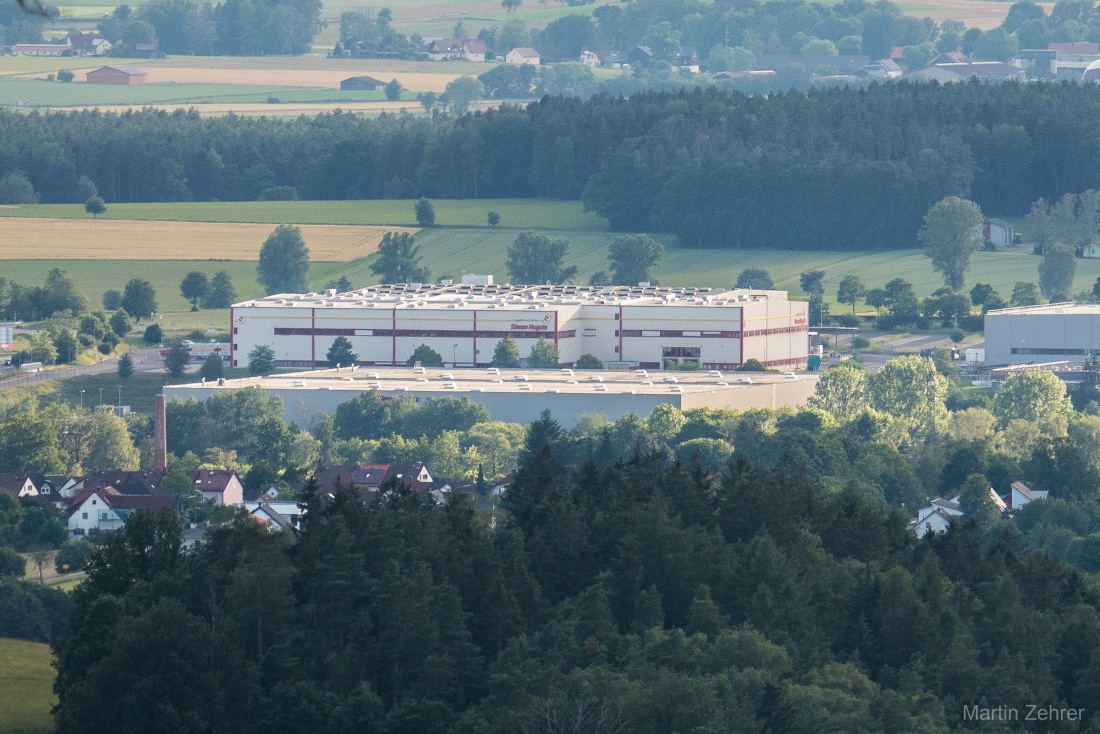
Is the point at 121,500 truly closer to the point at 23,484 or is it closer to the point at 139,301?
the point at 23,484

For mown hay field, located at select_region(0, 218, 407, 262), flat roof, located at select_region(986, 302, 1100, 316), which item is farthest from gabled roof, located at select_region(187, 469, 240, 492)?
mown hay field, located at select_region(0, 218, 407, 262)

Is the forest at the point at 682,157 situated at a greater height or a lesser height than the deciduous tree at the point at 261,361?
greater

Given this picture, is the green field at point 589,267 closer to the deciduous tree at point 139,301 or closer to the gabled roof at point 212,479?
the deciduous tree at point 139,301

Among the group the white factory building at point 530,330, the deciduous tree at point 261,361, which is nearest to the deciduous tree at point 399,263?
the white factory building at point 530,330

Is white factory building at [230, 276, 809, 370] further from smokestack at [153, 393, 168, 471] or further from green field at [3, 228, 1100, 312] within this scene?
smokestack at [153, 393, 168, 471]

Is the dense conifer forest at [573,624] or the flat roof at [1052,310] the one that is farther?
the flat roof at [1052,310]

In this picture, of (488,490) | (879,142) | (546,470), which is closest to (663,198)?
(879,142)
